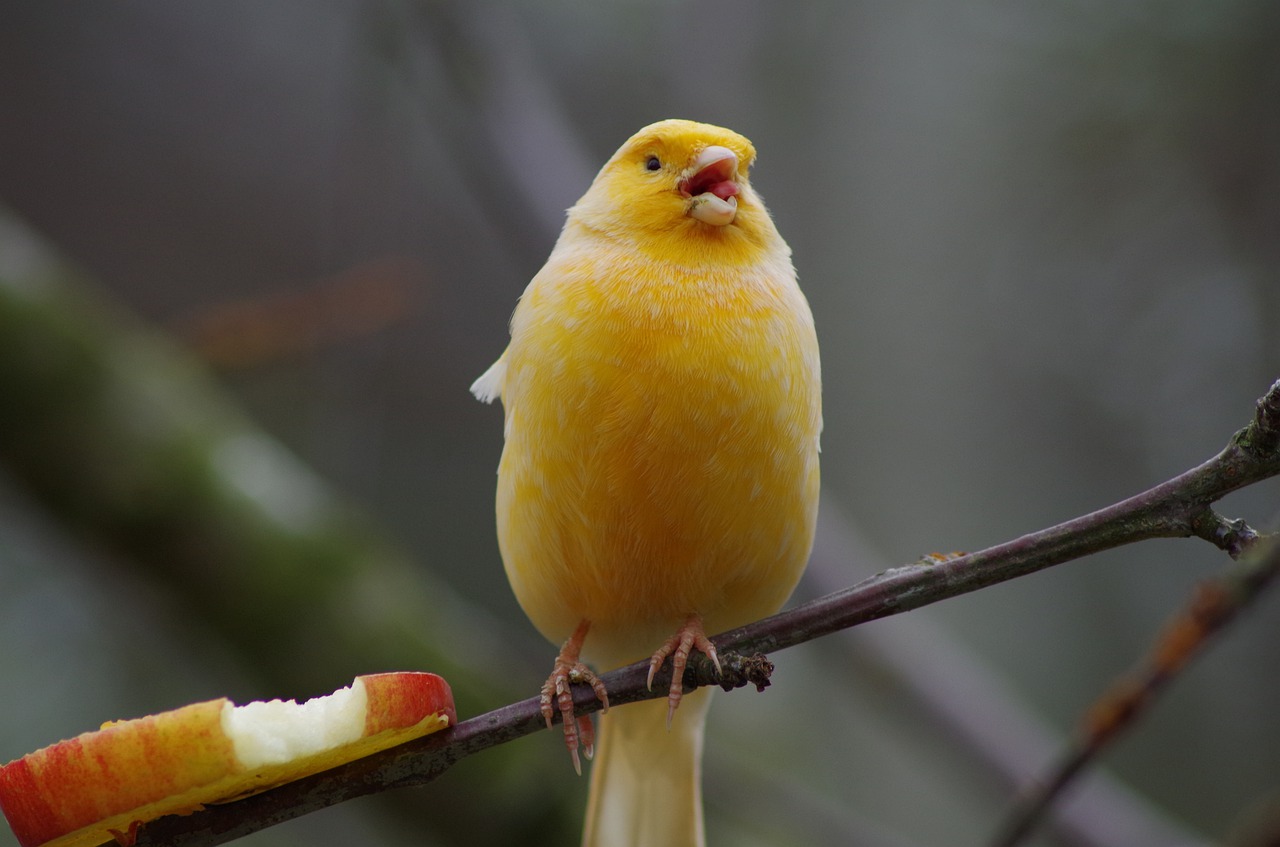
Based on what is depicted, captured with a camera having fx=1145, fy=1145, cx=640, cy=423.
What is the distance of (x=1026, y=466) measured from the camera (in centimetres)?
635

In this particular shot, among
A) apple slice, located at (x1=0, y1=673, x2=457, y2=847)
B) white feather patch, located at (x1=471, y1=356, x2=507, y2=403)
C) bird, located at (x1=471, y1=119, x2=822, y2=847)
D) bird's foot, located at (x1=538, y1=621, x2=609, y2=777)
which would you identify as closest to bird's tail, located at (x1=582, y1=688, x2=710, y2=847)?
bird, located at (x1=471, y1=119, x2=822, y2=847)

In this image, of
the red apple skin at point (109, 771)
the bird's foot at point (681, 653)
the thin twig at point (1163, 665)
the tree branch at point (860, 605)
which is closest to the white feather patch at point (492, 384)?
the bird's foot at point (681, 653)

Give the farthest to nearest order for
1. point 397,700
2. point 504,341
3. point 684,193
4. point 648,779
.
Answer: point 504,341
point 648,779
point 684,193
point 397,700

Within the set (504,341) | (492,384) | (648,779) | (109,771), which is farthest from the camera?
(504,341)

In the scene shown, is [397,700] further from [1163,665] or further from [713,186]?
[713,186]

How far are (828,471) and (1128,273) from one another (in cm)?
188

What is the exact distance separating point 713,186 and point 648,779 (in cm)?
145

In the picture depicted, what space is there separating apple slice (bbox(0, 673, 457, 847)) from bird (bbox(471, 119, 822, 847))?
301 millimetres

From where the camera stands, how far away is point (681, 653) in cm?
205

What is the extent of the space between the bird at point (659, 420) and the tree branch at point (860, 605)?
119mm

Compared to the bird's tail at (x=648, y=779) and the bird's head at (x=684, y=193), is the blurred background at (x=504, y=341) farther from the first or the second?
the bird's head at (x=684, y=193)

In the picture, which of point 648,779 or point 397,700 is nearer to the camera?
point 397,700

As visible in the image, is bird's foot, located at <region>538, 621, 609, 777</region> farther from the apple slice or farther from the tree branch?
the apple slice

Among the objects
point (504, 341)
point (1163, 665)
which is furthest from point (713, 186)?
point (504, 341)
